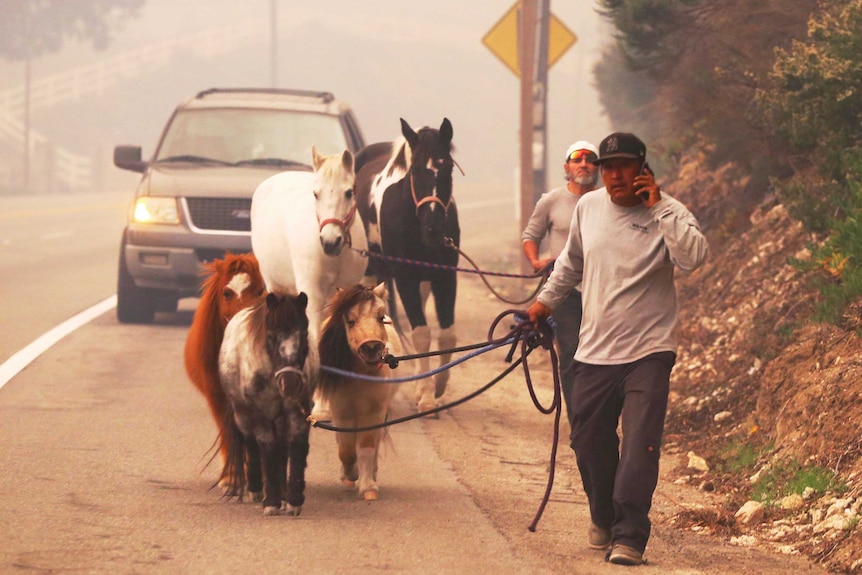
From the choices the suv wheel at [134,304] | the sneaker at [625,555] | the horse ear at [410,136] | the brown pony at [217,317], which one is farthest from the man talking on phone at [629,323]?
the suv wheel at [134,304]

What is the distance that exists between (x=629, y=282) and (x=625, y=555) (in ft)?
4.17

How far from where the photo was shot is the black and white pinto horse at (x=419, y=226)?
11.5 metres

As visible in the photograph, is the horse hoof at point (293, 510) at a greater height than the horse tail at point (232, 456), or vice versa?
the horse tail at point (232, 456)

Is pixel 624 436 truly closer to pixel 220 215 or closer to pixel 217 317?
pixel 217 317

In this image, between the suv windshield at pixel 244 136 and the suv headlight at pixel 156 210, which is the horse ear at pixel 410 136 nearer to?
the suv windshield at pixel 244 136

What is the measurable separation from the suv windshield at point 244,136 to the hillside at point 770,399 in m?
4.46

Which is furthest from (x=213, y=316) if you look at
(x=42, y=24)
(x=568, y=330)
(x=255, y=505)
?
(x=42, y=24)

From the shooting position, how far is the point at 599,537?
7504mm

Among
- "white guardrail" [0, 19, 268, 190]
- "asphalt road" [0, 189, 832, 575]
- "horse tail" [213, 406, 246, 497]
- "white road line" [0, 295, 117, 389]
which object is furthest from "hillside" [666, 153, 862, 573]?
"white guardrail" [0, 19, 268, 190]

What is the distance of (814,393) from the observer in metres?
9.53

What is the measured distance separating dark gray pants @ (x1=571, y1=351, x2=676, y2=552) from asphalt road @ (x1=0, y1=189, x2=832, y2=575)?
0.23m

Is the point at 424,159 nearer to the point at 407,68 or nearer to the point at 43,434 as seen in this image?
the point at 43,434

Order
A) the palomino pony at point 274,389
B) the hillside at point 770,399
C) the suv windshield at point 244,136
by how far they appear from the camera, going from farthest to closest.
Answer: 1. the suv windshield at point 244,136
2. the hillside at point 770,399
3. the palomino pony at point 274,389

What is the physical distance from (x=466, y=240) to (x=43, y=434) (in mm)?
22914
